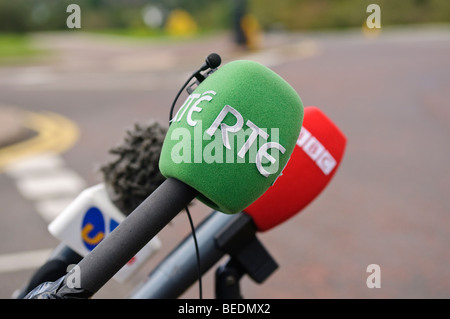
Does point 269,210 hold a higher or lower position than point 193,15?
higher

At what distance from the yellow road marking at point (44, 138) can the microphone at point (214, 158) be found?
609 cm

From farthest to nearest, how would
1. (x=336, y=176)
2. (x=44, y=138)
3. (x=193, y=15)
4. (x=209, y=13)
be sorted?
(x=193, y=15)
(x=209, y=13)
(x=44, y=138)
(x=336, y=176)

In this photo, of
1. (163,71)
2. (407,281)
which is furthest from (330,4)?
(407,281)

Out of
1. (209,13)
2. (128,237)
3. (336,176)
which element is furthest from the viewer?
(209,13)

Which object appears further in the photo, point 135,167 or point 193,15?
point 193,15

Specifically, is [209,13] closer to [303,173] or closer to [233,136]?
[303,173]

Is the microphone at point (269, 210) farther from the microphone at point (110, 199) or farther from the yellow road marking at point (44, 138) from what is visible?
the yellow road marking at point (44, 138)

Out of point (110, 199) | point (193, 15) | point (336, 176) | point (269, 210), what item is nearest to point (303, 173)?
point (269, 210)

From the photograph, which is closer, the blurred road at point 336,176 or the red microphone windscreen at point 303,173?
the red microphone windscreen at point 303,173

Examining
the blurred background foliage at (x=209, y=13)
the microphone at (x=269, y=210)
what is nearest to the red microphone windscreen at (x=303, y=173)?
the microphone at (x=269, y=210)

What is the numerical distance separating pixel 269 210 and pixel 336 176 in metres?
4.76

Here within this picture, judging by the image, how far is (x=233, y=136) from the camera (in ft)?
3.12

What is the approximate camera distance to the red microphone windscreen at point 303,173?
1.40 meters
